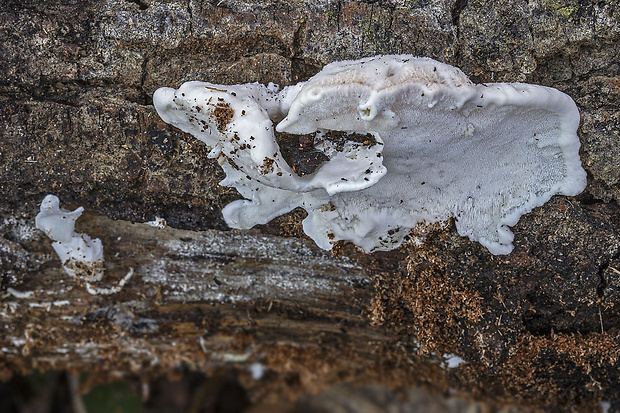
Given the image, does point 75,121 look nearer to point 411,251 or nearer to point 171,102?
point 171,102

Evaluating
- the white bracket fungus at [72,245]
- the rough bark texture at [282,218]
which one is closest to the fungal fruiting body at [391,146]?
the rough bark texture at [282,218]

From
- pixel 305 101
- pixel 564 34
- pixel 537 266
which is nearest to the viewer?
pixel 305 101

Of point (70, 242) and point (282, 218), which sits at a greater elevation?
point (282, 218)

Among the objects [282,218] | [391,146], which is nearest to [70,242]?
[282,218]

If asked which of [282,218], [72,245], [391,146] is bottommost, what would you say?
[72,245]

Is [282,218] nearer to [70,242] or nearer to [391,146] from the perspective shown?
[391,146]

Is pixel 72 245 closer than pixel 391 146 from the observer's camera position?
No

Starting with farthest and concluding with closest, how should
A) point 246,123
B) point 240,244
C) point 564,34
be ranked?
point 240,244, point 564,34, point 246,123

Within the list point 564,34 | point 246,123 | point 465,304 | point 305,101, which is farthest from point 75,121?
point 564,34
